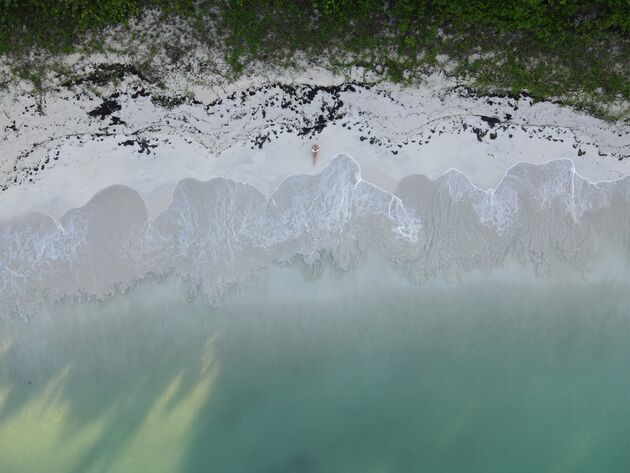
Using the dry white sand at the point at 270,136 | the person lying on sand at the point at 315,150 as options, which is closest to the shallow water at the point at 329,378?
the dry white sand at the point at 270,136

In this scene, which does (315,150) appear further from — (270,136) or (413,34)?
(413,34)

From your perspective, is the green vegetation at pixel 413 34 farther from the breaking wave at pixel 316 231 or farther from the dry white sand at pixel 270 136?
the breaking wave at pixel 316 231

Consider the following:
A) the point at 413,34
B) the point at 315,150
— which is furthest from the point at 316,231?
the point at 413,34

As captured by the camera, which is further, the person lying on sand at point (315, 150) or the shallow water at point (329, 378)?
the shallow water at point (329, 378)

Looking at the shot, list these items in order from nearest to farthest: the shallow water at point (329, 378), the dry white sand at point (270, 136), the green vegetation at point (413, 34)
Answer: the green vegetation at point (413, 34)
the dry white sand at point (270, 136)
the shallow water at point (329, 378)

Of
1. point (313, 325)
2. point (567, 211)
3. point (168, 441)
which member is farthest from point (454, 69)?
point (168, 441)

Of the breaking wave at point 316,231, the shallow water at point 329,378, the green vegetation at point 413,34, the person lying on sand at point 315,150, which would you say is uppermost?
the green vegetation at point 413,34

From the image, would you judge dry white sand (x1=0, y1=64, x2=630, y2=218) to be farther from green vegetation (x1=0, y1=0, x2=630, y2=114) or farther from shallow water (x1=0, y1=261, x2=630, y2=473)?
shallow water (x1=0, y1=261, x2=630, y2=473)
